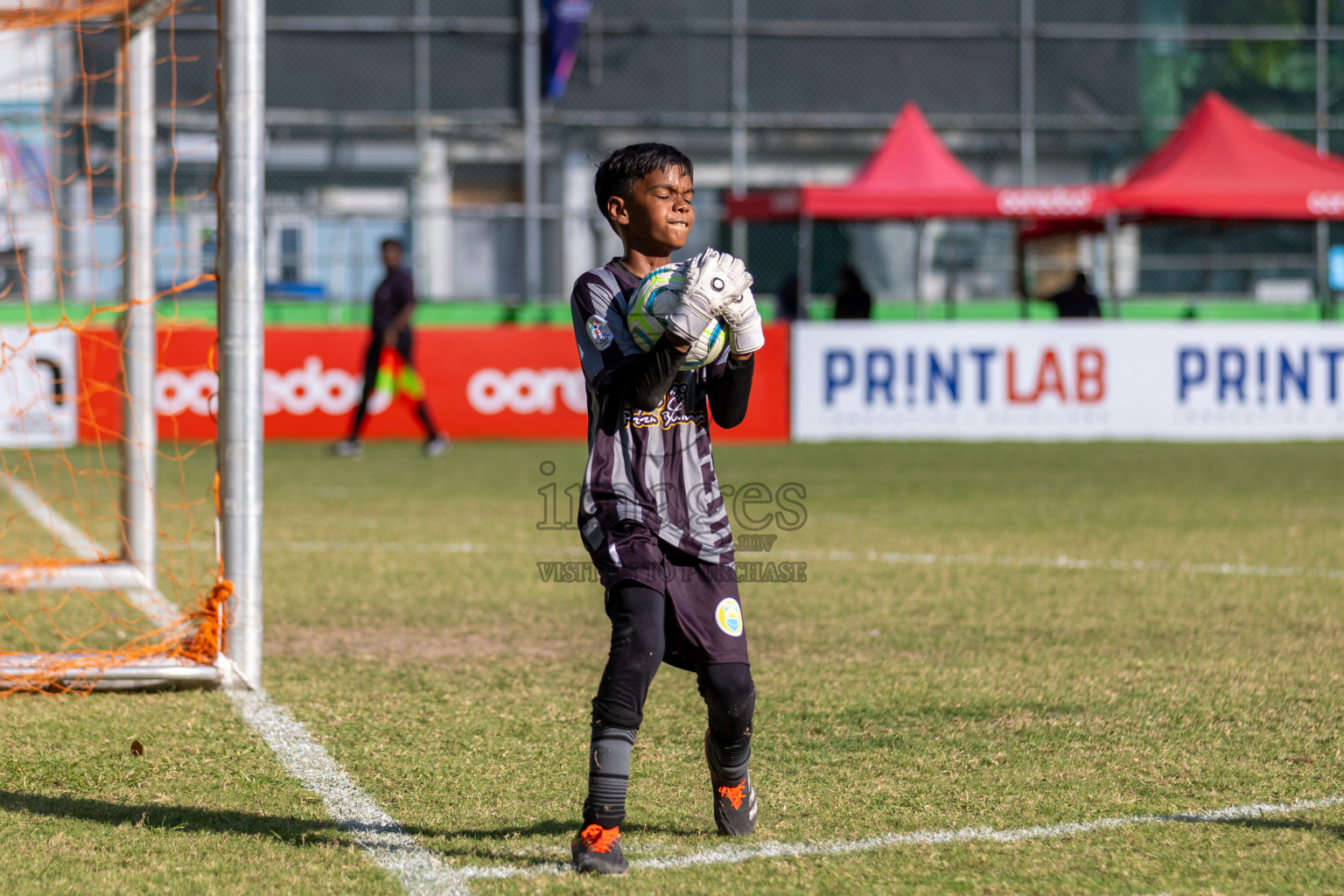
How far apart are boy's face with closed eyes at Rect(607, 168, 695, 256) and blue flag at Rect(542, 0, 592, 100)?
19.2m

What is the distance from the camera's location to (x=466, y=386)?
15.8m

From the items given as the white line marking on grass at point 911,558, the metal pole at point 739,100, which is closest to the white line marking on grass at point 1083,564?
the white line marking on grass at point 911,558

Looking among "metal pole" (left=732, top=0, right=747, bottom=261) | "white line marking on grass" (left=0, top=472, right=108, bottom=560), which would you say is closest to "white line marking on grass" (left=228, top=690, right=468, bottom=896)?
"white line marking on grass" (left=0, top=472, right=108, bottom=560)

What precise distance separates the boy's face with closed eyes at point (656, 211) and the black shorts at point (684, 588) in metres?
0.63

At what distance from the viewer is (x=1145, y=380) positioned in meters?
15.9

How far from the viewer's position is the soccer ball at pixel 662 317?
10.5 ft

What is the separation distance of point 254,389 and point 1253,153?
16937 millimetres

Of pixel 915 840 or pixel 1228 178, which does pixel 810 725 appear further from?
pixel 1228 178

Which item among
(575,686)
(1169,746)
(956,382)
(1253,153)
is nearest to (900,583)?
(575,686)

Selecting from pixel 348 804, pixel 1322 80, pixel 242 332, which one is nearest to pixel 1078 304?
pixel 1322 80

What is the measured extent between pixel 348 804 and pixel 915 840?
4.37ft

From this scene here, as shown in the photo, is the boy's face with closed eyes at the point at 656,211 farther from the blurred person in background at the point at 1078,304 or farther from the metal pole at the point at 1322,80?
the metal pole at the point at 1322,80

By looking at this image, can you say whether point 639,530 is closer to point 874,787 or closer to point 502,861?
point 502,861

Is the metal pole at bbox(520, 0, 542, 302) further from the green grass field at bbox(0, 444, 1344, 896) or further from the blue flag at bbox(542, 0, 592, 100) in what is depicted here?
the green grass field at bbox(0, 444, 1344, 896)
